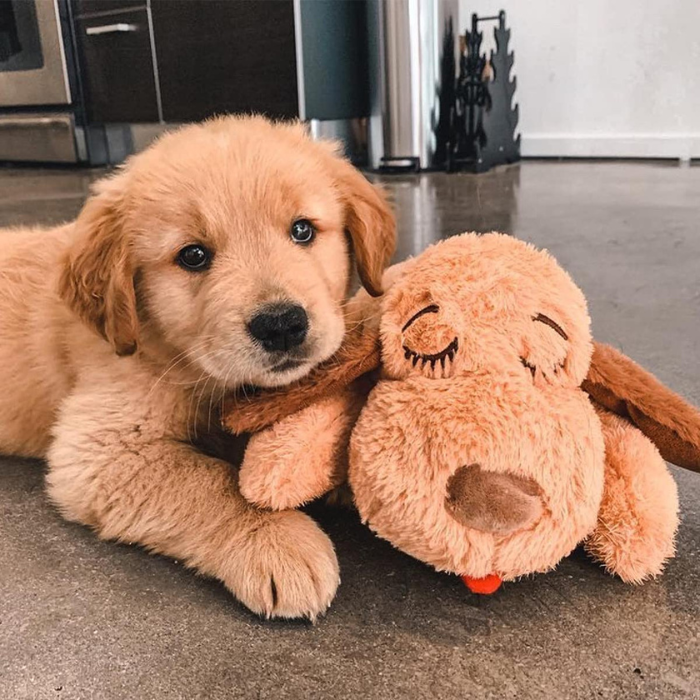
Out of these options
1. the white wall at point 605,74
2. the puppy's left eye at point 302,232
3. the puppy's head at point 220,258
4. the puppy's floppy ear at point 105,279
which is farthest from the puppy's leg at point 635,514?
the white wall at point 605,74

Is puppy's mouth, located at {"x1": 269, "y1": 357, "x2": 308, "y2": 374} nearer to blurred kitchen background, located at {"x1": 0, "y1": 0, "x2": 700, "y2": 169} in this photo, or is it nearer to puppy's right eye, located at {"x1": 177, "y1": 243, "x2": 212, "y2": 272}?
puppy's right eye, located at {"x1": 177, "y1": 243, "x2": 212, "y2": 272}

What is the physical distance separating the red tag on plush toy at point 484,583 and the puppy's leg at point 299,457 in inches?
8.7

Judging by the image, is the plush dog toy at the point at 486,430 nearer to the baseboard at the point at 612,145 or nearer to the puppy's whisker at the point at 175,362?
the puppy's whisker at the point at 175,362

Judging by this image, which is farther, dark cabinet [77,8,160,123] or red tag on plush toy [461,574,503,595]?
dark cabinet [77,8,160,123]

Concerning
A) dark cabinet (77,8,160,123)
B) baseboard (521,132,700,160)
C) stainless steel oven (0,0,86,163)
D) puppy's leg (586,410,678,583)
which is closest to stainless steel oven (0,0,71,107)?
stainless steel oven (0,0,86,163)

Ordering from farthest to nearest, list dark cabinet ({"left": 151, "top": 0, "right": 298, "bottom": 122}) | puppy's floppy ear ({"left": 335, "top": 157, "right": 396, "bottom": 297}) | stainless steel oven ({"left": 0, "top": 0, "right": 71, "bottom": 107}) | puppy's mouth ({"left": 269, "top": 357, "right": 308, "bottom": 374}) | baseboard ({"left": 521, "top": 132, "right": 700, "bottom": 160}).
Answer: stainless steel oven ({"left": 0, "top": 0, "right": 71, "bottom": 107}) < baseboard ({"left": 521, "top": 132, "right": 700, "bottom": 160}) < dark cabinet ({"left": 151, "top": 0, "right": 298, "bottom": 122}) < puppy's floppy ear ({"left": 335, "top": 157, "right": 396, "bottom": 297}) < puppy's mouth ({"left": 269, "top": 357, "right": 308, "bottom": 374})

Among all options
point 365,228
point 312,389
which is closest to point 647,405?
point 312,389

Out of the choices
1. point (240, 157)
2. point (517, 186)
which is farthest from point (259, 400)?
point (517, 186)

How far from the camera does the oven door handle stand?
18.6ft

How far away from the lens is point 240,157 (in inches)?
44.4

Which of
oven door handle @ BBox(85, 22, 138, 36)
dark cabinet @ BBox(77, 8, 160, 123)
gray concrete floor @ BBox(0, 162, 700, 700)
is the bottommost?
gray concrete floor @ BBox(0, 162, 700, 700)

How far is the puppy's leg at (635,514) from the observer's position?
93 centimetres

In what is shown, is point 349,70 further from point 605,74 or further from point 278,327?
point 278,327

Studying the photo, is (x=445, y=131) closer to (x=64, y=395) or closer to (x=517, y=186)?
(x=517, y=186)
